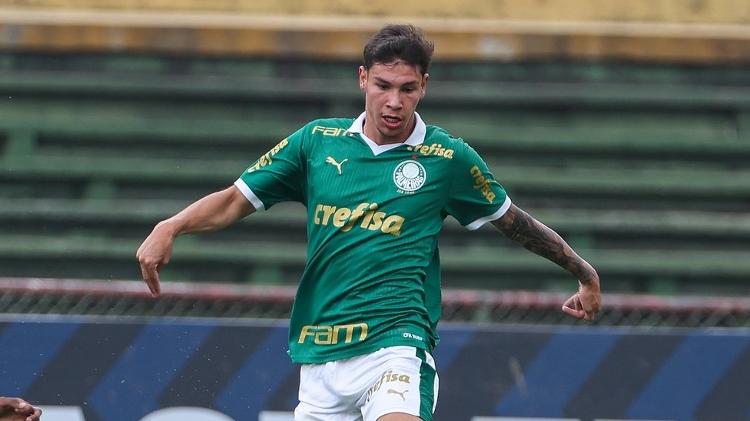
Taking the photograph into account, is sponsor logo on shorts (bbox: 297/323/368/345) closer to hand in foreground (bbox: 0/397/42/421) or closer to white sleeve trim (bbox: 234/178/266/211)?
white sleeve trim (bbox: 234/178/266/211)

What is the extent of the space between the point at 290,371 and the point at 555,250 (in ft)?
6.76

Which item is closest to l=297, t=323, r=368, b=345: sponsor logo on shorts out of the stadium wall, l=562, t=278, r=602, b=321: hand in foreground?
l=562, t=278, r=602, b=321: hand in foreground

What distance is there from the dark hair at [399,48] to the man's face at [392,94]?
0.07ft

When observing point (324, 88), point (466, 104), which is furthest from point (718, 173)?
point (324, 88)

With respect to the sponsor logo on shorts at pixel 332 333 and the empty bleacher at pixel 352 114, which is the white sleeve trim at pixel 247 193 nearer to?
the sponsor logo on shorts at pixel 332 333

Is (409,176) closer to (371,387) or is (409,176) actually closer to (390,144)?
(390,144)

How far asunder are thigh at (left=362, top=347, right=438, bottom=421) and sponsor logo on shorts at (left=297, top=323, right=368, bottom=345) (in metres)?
0.15

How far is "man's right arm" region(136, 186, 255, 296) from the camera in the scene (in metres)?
5.06

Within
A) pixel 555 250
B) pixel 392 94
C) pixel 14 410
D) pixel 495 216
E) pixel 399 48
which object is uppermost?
pixel 399 48

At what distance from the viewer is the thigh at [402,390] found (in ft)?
16.6

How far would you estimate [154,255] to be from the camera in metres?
5.05

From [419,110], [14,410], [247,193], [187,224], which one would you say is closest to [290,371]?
[14,410]

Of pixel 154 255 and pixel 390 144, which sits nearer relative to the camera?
pixel 154 255

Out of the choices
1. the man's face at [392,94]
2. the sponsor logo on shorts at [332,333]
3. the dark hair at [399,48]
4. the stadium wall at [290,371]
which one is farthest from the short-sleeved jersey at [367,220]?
the stadium wall at [290,371]
